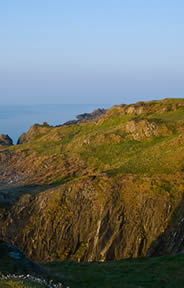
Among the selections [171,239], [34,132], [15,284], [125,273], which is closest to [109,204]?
[171,239]

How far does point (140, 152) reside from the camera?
6412cm

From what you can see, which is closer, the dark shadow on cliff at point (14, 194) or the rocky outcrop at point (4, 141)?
the dark shadow on cliff at point (14, 194)

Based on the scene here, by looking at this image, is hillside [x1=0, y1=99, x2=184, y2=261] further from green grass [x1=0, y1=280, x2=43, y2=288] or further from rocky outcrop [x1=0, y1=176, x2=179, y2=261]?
green grass [x1=0, y1=280, x2=43, y2=288]

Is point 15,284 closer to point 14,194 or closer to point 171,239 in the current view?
point 171,239

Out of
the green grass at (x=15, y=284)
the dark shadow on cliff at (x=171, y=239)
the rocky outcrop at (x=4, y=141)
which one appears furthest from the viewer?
the rocky outcrop at (x=4, y=141)

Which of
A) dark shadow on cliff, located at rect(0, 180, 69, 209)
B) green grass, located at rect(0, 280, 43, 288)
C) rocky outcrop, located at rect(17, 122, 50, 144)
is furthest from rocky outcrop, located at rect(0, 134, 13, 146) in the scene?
green grass, located at rect(0, 280, 43, 288)

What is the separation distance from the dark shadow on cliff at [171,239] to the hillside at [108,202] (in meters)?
0.11

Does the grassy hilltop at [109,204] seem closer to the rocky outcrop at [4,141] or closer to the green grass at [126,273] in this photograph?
the green grass at [126,273]

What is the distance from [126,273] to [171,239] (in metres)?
10.9

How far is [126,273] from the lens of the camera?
104 ft

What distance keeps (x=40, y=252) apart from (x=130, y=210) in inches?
547

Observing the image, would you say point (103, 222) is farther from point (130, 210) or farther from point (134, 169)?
point (134, 169)

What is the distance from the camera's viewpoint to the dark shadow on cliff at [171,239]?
131ft

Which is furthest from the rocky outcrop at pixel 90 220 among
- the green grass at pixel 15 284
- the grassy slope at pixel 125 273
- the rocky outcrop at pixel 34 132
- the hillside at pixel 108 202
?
the rocky outcrop at pixel 34 132
